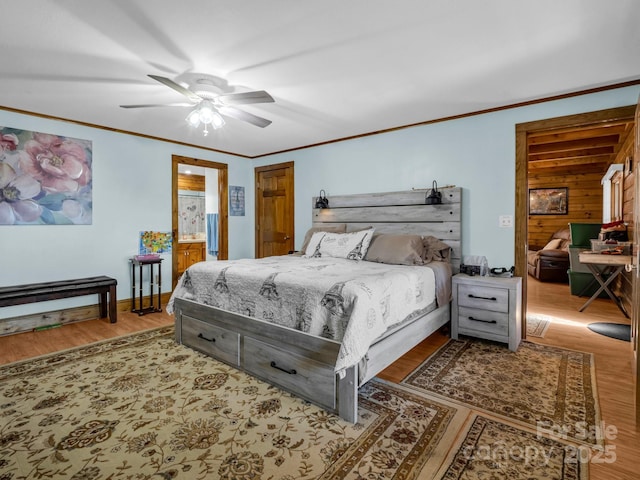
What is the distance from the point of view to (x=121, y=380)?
2443mm

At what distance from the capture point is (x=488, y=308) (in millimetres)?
3133

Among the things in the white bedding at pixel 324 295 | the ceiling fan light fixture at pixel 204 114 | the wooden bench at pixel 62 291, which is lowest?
the wooden bench at pixel 62 291

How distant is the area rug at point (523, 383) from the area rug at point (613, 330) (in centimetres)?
78

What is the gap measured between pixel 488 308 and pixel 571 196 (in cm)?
631

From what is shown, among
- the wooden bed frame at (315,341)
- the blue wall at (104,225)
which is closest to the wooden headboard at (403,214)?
the wooden bed frame at (315,341)

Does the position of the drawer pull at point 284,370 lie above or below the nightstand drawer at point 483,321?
below

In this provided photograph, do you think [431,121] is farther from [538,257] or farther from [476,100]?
[538,257]

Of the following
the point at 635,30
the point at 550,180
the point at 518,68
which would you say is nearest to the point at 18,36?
the point at 518,68

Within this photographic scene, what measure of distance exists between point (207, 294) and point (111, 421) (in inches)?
45.3

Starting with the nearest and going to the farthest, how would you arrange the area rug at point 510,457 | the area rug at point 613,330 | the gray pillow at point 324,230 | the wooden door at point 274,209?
the area rug at point 510,457 → the area rug at point 613,330 → the gray pillow at point 324,230 → the wooden door at point 274,209

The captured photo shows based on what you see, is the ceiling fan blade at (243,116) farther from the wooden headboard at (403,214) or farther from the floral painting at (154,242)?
the floral painting at (154,242)

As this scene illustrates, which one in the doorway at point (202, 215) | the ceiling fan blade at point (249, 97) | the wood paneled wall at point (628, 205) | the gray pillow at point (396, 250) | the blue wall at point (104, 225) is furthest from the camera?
the doorway at point (202, 215)

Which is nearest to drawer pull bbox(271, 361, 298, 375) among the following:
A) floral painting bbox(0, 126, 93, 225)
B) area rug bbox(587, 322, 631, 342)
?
floral painting bbox(0, 126, 93, 225)

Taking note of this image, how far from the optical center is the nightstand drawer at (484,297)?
3.04m
